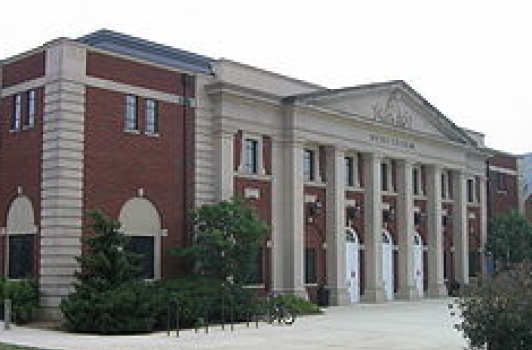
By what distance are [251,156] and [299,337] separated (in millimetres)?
13537

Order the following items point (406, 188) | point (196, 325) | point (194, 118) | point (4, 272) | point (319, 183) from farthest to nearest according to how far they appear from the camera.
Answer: point (406, 188) → point (319, 183) → point (194, 118) → point (4, 272) → point (196, 325)

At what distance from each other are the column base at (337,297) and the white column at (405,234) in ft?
21.7

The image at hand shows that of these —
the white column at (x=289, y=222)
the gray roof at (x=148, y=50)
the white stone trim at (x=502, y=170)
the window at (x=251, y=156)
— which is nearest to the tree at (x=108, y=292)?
the window at (x=251, y=156)

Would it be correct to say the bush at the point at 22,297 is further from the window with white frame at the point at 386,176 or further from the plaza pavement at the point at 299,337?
the window with white frame at the point at 386,176

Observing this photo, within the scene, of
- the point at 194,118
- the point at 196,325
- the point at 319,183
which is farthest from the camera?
the point at 319,183

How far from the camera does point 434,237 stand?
4638 centimetres

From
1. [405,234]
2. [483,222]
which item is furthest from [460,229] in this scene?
[405,234]

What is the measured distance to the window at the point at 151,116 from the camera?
3039cm

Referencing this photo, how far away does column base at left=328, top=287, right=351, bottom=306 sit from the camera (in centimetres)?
3731

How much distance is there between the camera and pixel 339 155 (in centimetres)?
3862

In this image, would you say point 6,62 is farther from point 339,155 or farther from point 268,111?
point 339,155

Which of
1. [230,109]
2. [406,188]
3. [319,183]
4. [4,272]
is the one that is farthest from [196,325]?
[406,188]

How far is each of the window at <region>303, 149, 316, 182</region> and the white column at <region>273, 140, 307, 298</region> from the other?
4.83ft

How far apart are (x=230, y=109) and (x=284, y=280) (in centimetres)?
800
